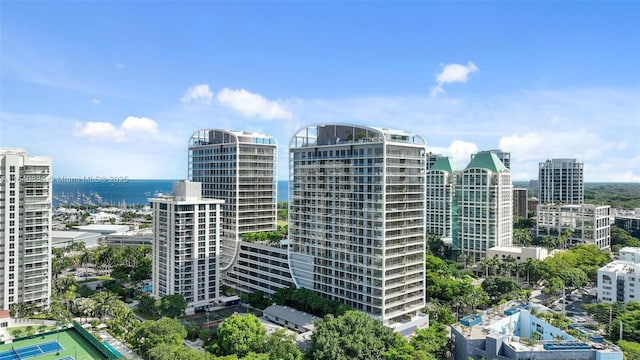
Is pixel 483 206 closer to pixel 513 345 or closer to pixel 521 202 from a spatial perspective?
pixel 513 345

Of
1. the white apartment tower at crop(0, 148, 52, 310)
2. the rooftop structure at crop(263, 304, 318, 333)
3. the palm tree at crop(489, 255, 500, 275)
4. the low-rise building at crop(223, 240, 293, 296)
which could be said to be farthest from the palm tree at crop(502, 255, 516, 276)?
the white apartment tower at crop(0, 148, 52, 310)

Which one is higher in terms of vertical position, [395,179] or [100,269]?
[395,179]

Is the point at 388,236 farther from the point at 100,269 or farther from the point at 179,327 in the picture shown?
the point at 100,269

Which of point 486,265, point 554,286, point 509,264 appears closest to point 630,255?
point 509,264

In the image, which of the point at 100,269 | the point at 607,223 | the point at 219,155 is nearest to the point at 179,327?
the point at 219,155

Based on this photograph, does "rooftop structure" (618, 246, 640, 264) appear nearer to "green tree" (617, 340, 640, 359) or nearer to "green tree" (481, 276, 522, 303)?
"green tree" (481, 276, 522, 303)

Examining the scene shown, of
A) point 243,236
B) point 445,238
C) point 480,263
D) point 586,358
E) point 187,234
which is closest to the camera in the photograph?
point 586,358
